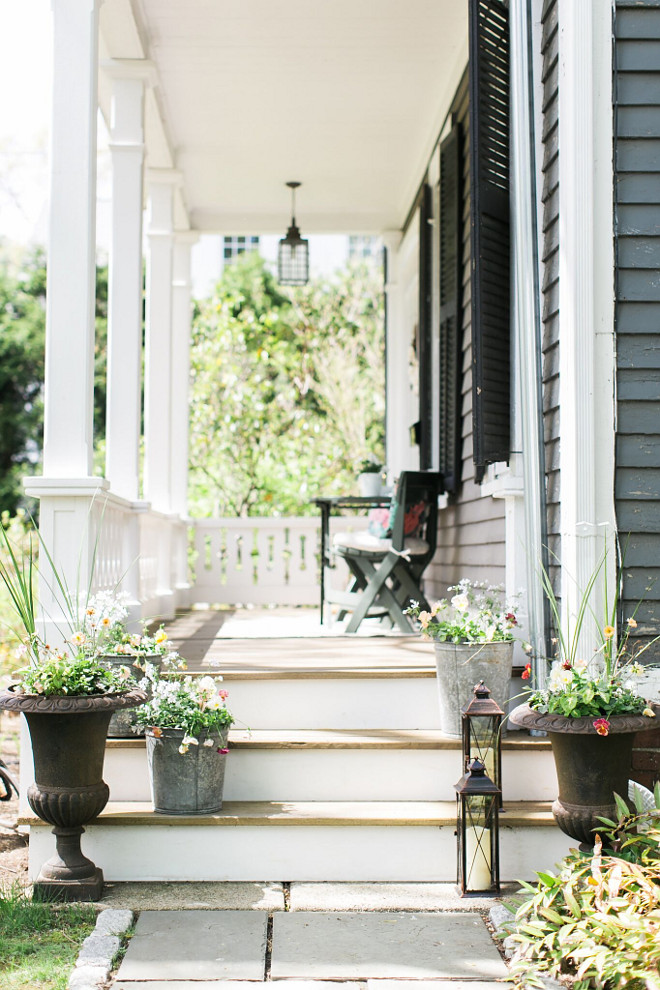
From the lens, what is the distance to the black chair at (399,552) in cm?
534

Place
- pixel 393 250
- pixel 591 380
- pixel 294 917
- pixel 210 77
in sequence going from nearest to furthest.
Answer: pixel 294 917, pixel 591 380, pixel 210 77, pixel 393 250

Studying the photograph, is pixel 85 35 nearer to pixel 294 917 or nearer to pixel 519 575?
pixel 519 575

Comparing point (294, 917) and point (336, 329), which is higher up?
point (336, 329)

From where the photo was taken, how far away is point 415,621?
229 inches

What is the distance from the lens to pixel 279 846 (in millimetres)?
3242

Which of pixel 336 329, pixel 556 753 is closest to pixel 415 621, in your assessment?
pixel 556 753

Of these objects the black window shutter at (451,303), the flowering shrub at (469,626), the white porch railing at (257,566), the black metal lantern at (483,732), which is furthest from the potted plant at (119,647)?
the white porch railing at (257,566)

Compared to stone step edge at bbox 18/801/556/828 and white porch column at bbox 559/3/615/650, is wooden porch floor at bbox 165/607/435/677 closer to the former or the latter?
stone step edge at bbox 18/801/556/828

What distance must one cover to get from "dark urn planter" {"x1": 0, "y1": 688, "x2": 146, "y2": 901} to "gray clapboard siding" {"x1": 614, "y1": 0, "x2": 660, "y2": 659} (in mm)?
1652

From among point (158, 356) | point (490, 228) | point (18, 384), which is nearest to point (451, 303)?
point (490, 228)

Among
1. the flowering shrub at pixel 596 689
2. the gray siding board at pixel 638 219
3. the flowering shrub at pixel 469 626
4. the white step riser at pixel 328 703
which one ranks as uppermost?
the gray siding board at pixel 638 219

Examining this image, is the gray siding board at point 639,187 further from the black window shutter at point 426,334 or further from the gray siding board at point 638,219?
the black window shutter at point 426,334

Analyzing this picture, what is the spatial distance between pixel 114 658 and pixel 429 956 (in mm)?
1521

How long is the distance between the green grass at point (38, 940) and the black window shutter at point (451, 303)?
10.9 feet
